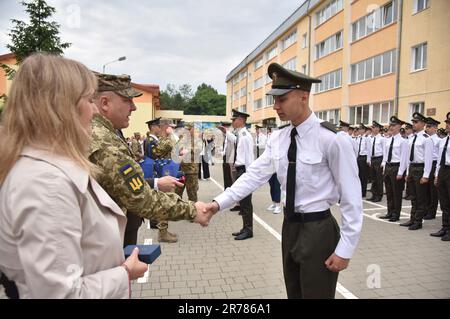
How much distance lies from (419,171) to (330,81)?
19122 millimetres

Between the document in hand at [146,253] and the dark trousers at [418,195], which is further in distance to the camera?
the dark trousers at [418,195]

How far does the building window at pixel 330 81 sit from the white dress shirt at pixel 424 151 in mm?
17153

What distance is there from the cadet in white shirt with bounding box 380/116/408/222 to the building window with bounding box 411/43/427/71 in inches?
351

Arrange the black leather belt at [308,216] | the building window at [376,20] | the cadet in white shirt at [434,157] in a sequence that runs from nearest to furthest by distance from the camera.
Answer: the black leather belt at [308,216] < the cadet in white shirt at [434,157] < the building window at [376,20]

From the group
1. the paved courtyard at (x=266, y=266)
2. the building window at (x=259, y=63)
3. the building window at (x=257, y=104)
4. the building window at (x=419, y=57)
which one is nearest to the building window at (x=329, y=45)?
the building window at (x=419, y=57)

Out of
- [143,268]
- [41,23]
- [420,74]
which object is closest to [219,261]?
[143,268]

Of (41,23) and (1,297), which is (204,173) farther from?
(1,297)

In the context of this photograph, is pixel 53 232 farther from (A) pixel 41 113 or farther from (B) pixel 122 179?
(B) pixel 122 179

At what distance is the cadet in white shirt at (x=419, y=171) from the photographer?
23.3ft

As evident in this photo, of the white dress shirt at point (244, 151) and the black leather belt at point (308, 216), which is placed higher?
the white dress shirt at point (244, 151)

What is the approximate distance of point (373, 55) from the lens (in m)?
19.7

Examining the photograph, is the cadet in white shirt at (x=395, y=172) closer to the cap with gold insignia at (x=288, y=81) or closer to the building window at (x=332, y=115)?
the cap with gold insignia at (x=288, y=81)
